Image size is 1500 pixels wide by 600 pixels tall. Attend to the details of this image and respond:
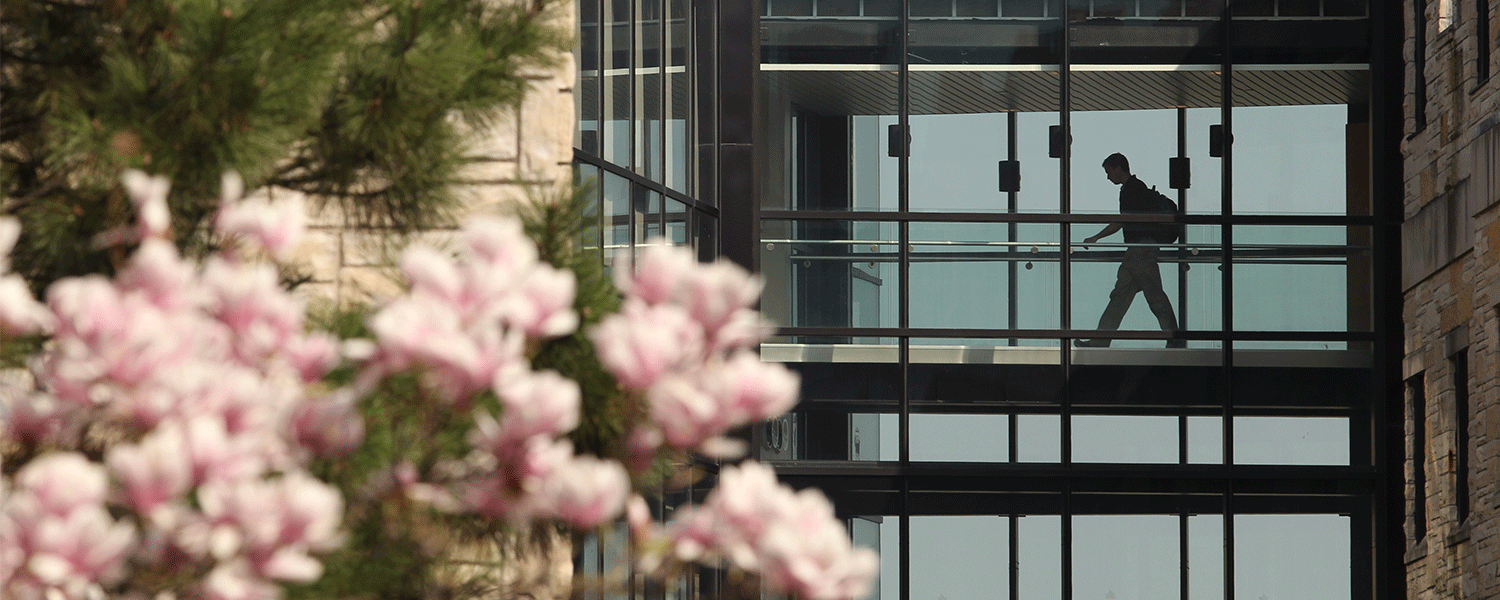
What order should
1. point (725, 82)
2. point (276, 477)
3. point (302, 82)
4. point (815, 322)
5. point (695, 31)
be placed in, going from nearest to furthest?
point (276, 477), point (302, 82), point (695, 31), point (725, 82), point (815, 322)

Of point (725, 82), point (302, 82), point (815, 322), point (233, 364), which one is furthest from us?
point (815, 322)

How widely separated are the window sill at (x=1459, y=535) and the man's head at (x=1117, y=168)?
4092 millimetres

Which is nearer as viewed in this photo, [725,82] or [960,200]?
[725,82]

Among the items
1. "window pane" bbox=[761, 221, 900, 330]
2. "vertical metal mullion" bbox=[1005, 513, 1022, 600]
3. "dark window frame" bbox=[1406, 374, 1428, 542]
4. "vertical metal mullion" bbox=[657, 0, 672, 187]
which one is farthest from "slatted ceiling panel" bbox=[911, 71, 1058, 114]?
"vertical metal mullion" bbox=[657, 0, 672, 187]

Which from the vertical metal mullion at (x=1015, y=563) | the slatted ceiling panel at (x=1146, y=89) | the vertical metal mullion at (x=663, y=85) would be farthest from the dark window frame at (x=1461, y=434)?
the vertical metal mullion at (x=663, y=85)

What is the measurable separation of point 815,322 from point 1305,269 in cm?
451

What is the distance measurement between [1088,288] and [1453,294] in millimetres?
3042

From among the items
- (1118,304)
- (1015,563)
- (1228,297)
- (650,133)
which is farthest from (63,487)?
(1228,297)

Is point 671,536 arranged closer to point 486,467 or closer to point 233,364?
point 486,467

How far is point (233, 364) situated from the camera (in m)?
2.56

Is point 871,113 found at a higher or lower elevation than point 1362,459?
higher

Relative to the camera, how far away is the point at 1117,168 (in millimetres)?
15633

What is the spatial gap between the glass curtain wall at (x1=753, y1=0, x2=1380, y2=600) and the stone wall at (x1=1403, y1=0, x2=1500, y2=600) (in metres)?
0.52

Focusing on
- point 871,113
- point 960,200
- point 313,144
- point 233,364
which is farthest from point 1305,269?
point 233,364
